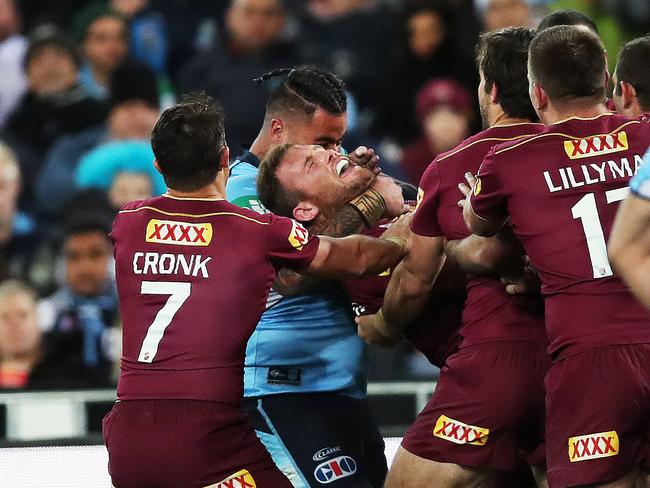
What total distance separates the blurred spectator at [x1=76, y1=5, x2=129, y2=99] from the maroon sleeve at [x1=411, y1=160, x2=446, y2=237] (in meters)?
5.75

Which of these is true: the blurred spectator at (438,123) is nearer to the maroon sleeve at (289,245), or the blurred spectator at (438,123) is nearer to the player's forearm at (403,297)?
the player's forearm at (403,297)

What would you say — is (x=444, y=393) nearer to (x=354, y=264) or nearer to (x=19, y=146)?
(x=354, y=264)

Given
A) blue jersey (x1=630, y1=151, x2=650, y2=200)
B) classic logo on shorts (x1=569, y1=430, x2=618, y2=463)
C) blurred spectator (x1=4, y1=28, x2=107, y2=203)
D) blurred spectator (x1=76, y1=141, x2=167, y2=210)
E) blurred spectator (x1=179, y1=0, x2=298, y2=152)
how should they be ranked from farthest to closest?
blurred spectator (x1=4, y1=28, x2=107, y2=203) → blurred spectator (x1=179, y1=0, x2=298, y2=152) → blurred spectator (x1=76, y1=141, x2=167, y2=210) → classic logo on shorts (x1=569, y1=430, x2=618, y2=463) → blue jersey (x1=630, y1=151, x2=650, y2=200)

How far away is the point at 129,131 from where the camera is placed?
9602 mm

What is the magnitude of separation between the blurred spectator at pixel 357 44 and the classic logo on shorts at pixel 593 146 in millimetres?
6260

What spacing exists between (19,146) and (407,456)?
5.86 metres

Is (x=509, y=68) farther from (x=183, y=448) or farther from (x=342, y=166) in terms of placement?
(x=183, y=448)

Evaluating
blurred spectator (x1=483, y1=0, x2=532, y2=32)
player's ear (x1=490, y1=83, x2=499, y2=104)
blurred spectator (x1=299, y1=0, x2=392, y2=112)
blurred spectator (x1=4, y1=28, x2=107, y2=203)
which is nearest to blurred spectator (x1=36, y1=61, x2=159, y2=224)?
blurred spectator (x1=4, y1=28, x2=107, y2=203)

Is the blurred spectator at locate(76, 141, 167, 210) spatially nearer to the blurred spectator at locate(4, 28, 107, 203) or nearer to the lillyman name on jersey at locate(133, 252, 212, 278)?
the blurred spectator at locate(4, 28, 107, 203)

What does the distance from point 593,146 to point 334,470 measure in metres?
1.47

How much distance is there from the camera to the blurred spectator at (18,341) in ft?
25.0

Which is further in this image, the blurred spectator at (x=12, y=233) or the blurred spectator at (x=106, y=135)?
the blurred spectator at (x=106, y=135)

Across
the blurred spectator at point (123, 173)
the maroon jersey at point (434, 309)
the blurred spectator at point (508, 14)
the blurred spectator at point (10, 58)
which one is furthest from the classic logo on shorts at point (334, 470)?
the blurred spectator at point (10, 58)

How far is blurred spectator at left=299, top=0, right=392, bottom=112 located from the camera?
420 inches
